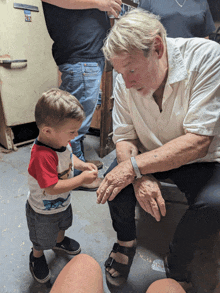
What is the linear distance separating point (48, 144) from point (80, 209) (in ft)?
2.30

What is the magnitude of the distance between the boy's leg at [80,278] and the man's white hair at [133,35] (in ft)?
2.48

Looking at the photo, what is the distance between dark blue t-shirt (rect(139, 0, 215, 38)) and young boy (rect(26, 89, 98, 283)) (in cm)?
91

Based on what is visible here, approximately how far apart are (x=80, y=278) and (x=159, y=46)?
87 centimetres

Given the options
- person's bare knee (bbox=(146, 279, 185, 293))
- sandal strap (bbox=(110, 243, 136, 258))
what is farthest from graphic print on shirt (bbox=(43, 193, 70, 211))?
person's bare knee (bbox=(146, 279, 185, 293))

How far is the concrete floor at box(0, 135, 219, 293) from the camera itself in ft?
3.21

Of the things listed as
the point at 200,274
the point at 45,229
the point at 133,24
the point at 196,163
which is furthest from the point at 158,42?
the point at 200,274

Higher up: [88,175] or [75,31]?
[75,31]

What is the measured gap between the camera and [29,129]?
231cm

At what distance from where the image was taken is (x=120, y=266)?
3.23 feet

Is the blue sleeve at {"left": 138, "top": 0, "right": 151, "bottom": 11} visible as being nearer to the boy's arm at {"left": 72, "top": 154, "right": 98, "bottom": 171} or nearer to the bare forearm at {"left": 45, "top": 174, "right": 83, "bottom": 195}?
the boy's arm at {"left": 72, "top": 154, "right": 98, "bottom": 171}

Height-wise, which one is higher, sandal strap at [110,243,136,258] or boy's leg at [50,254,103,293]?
boy's leg at [50,254,103,293]

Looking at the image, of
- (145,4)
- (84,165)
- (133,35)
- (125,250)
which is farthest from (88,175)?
(145,4)

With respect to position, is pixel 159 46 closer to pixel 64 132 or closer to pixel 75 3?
pixel 64 132

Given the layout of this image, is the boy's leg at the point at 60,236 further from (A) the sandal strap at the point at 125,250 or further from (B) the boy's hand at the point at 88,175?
(B) the boy's hand at the point at 88,175
